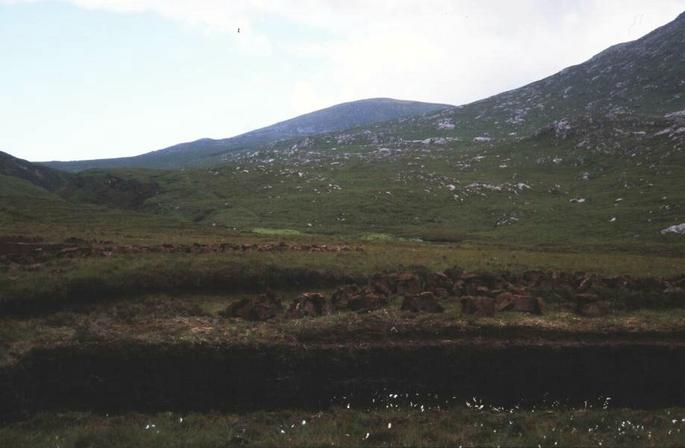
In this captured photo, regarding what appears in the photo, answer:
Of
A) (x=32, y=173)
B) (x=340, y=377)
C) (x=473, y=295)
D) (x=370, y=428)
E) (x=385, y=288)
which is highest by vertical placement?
(x=32, y=173)

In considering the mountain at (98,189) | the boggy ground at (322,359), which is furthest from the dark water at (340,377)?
the mountain at (98,189)

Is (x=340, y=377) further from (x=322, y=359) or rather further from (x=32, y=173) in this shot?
(x=32, y=173)

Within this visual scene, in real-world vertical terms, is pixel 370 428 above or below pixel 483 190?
above

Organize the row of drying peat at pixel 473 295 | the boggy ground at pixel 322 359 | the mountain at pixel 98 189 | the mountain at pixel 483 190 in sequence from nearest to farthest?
1. the boggy ground at pixel 322 359
2. the row of drying peat at pixel 473 295
3. the mountain at pixel 483 190
4. the mountain at pixel 98 189

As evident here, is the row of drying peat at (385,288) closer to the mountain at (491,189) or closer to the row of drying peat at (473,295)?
the row of drying peat at (473,295)

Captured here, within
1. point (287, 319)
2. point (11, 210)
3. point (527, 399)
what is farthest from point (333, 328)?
point (11, 210)

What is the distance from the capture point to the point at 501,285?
106ft

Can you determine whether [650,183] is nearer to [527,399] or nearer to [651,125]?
[651,125]

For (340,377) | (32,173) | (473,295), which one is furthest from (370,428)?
(32,173)

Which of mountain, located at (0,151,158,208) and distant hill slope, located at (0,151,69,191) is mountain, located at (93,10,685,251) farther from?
distant hill slope, located at (0,151,69,191)

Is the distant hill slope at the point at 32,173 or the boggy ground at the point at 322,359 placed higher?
the distant hill slope at the point at 32,173

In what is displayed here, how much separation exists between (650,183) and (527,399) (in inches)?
3932

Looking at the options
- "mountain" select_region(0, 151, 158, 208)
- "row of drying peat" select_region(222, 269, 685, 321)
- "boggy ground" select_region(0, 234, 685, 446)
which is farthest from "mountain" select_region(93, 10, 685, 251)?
"boggy ground" select_region(0, 234, 685, 446)

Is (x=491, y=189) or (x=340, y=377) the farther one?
(x=491, y=189)
